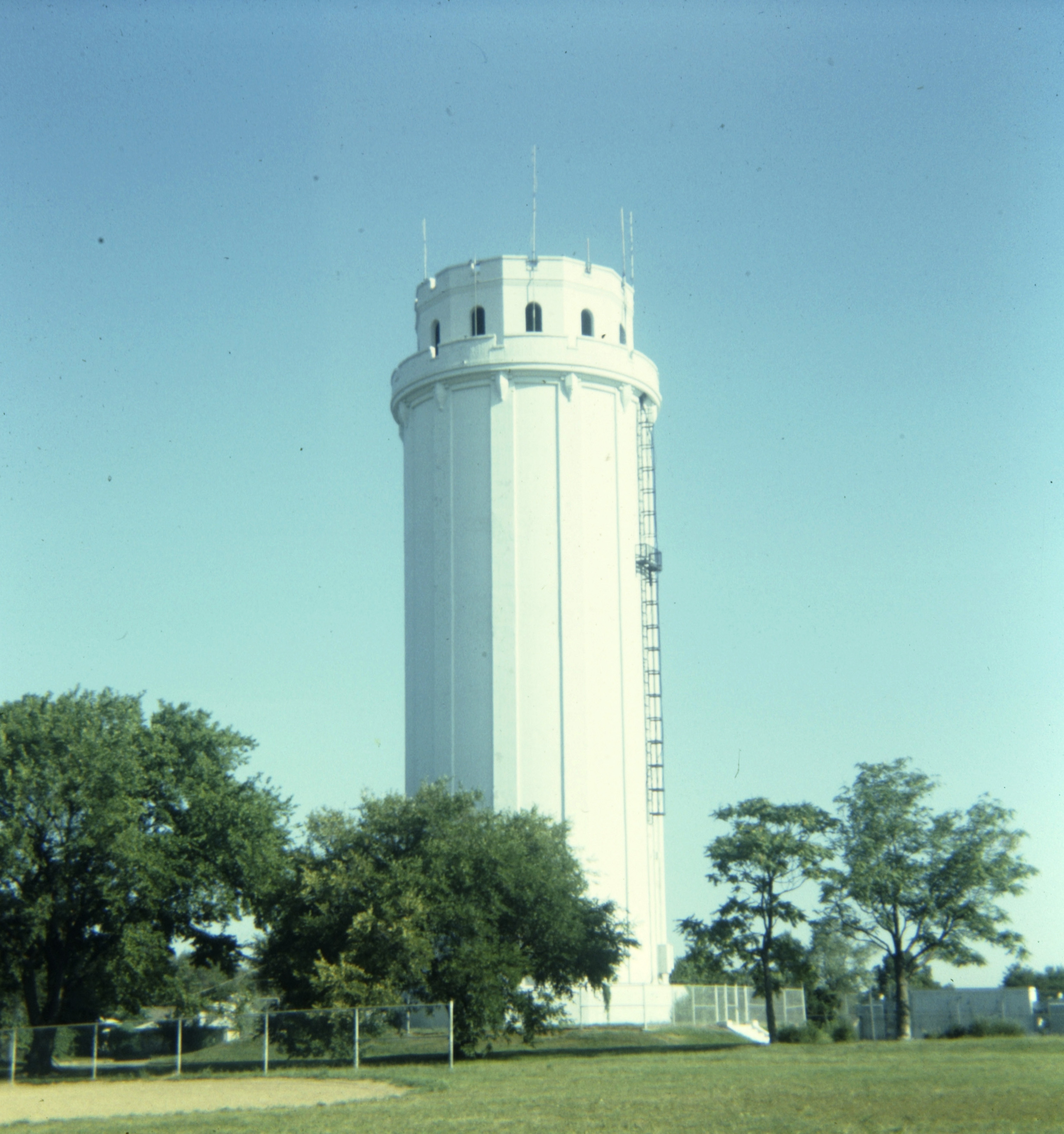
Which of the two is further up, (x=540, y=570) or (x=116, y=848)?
(x=540, y=570)

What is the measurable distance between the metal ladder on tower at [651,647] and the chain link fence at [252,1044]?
17671 mm

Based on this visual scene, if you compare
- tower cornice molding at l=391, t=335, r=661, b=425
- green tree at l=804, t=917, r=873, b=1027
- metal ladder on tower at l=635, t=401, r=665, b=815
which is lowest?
green tree at l=804, t=917, r=873, b=1027

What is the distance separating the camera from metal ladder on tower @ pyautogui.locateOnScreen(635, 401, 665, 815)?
53281 millimetres

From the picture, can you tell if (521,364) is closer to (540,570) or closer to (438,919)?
(540,570)

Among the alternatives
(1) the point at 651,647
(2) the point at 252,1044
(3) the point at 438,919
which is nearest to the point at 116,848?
(2) the point at 252,1044

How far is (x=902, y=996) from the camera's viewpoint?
44.5 metres

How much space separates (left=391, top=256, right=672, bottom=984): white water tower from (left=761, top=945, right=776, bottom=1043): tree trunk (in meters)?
6.56

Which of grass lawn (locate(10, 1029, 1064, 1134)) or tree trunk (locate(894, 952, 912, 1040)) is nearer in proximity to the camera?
grass lawn (locate(10, 1029, 1064, 1134))

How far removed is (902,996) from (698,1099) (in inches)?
936

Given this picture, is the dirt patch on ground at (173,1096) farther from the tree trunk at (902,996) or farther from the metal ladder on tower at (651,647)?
the metal ladder on tower at (651,647)

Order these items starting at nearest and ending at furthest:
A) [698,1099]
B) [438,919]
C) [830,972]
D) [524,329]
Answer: [698,1099] < [438,919] < [524,329] < [830,972]

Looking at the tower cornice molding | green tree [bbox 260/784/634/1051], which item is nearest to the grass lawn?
green tree [bbox 260/784/634/1051]

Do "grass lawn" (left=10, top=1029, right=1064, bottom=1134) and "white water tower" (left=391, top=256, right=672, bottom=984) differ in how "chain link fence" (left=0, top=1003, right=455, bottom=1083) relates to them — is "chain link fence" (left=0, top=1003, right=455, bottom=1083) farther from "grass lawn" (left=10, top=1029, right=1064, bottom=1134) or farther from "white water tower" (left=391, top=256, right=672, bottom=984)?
"white water tower" (left=391, top=256, right=672, bottom=984)

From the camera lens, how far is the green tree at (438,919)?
34.5 metres
